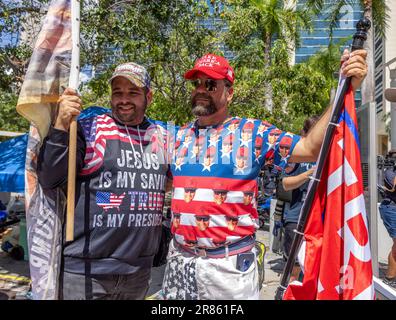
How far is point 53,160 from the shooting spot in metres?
2.06

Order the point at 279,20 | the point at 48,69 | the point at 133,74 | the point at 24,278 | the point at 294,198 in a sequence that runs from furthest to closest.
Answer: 1. the point at 279,20
2. the point at 24,278
3. the point at 294,198
4. the point at 133,74
5. the point at 48,69

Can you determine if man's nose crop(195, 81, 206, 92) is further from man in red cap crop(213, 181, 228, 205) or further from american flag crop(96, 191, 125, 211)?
american flag crop(96, 191, 125, 211)

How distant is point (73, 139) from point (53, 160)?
6.2 inches

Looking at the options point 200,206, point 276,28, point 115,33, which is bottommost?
point 200,206

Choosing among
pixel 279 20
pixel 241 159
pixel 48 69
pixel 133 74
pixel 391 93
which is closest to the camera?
pixel 48 69

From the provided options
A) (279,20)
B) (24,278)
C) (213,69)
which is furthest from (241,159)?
(279,20)

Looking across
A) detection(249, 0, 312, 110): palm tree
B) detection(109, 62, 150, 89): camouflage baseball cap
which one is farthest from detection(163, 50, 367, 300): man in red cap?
detection(249, 0, 312, 110): palm tree

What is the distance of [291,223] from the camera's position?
15.9 ft

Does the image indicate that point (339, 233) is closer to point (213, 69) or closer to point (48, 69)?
point (213, 69)

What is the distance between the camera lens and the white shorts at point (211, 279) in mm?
2217

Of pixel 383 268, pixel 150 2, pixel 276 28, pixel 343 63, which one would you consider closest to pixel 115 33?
pixel 150 2

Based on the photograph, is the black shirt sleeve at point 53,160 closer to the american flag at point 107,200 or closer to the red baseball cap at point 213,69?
the american flag at point 107,200
